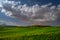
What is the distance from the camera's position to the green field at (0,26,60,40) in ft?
10.2

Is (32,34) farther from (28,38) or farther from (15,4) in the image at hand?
(15,4)

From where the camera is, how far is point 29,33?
10.3 feet

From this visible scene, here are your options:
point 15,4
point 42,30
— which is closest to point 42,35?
point 42,30

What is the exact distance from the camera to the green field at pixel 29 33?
3094mm

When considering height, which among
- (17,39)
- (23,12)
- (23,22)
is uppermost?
(23,12)

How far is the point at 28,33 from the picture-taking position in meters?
3.13

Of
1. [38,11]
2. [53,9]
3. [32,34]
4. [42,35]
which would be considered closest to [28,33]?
[32,34]

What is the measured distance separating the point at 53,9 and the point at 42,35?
1.80 ft

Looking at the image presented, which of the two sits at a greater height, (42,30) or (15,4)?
(15,4)

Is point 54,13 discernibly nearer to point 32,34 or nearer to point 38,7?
point 38,7

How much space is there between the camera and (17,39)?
10.1 feet

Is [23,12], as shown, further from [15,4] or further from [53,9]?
[53,9]

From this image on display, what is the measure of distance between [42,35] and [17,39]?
19.1 inches

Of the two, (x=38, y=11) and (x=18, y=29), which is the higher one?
(x=38, y=11)
